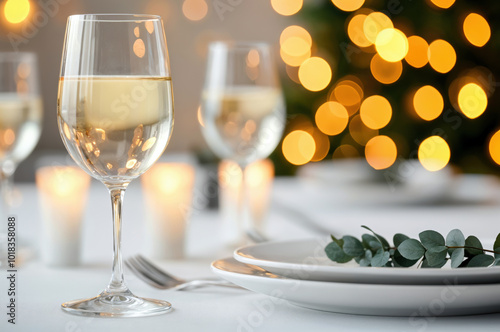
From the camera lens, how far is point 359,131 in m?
3.07

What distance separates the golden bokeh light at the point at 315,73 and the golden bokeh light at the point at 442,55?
1.59 ft

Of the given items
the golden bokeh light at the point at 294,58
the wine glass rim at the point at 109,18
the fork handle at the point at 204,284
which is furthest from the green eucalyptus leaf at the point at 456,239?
the golden bokeh light at the point at 294,58

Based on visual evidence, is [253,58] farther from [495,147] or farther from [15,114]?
[495,147]

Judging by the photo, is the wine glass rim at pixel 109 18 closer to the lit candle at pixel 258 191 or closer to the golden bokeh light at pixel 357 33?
the lit candle at pixel 258 191

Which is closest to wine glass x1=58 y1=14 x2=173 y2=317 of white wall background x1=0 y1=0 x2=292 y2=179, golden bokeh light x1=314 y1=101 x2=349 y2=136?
golden bokeh light x1=314 y1=101 x2=349 y2=136

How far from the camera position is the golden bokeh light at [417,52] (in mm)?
2768

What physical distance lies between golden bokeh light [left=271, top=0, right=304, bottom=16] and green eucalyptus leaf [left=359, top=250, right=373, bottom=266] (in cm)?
371

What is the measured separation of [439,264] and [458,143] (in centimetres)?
230

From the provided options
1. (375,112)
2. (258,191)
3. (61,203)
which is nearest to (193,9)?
(375,112)

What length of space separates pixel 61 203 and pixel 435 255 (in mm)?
534

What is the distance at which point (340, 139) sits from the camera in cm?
311

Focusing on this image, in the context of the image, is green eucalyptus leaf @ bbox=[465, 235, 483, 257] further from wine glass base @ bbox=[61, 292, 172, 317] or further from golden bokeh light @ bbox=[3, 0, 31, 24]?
golden bokeh light @ bbox=[3, 0, 31, 24]

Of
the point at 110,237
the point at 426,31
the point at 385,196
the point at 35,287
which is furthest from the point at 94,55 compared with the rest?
the point at 426,31

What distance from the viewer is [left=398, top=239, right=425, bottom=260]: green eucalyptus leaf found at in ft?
1.98
